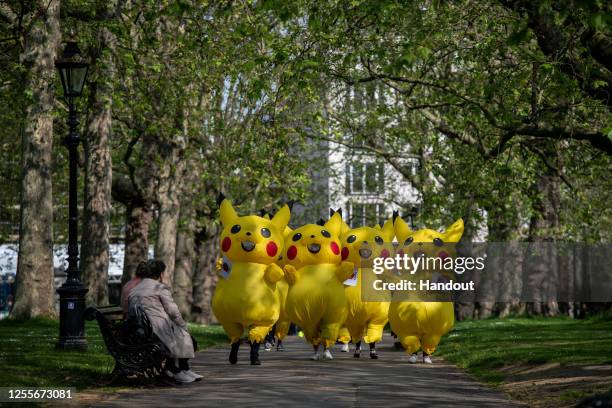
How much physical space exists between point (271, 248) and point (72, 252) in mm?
3244

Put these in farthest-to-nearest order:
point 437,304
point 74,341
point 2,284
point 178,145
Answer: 1. point 2,284
2. point 178,145
3. point 437,304
4. point 74,341

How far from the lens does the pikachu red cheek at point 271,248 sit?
18938 mm

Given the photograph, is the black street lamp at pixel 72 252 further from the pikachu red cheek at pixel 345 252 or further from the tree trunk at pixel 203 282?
the tree trunk at pixel 203 282

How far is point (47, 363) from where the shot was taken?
52.7 feet

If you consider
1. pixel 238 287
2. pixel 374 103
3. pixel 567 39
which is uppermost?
pixel 374 103

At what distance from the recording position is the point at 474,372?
18.5m

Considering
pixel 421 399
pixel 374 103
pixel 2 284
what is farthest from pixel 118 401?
pixel 2 284

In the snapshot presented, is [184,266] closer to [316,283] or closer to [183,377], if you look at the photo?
[316,283]

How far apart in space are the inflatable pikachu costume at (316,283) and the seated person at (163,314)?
5.07 metres

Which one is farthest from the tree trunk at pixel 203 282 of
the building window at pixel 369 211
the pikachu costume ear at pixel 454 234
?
the pikachu costume ear at pixel 454 234

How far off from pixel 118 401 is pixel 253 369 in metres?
5.33

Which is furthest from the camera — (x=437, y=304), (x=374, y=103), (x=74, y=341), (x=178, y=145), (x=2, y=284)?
(x=2, y=284)

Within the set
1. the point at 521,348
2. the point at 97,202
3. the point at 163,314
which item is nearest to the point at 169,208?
the point at 97,202

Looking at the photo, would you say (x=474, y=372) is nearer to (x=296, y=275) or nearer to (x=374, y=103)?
(x=296, y=275)
